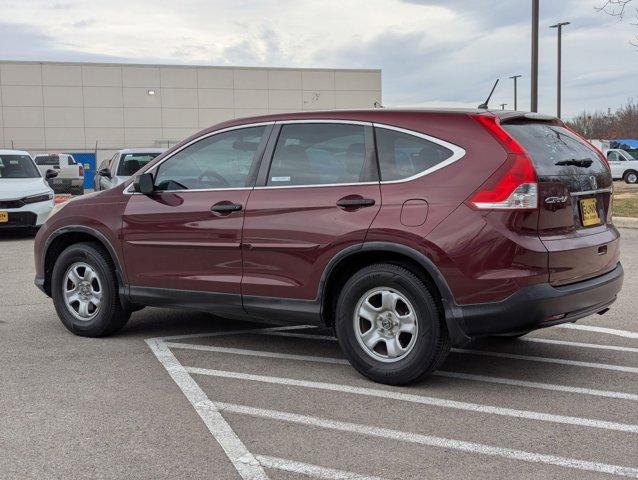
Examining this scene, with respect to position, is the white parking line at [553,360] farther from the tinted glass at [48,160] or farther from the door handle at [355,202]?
the tinted glass at [48,160]

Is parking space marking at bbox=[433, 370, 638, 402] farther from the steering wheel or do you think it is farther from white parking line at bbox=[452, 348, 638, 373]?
the steering wheel

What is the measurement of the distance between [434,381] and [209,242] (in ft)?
5.88

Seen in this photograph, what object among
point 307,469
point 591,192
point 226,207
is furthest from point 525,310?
point 226,207

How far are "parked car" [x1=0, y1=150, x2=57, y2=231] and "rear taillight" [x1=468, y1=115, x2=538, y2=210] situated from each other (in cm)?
1031

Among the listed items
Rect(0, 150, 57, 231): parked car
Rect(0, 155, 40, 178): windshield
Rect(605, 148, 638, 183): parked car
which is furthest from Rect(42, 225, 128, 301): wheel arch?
Rect(605, 148, 638, 183): parked car

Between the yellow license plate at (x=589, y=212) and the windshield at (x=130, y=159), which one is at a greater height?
the windshield at (x=130, y=159)

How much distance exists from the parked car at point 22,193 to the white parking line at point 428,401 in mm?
9157

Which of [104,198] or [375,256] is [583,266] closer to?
[375,256]

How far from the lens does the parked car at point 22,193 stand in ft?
43.0

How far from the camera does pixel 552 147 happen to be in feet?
15.4

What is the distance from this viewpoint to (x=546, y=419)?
4.12 meters

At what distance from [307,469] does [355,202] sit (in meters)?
1.78

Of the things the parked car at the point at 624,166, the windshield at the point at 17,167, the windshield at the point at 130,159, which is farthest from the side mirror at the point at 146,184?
the parked car at the point at 624,166

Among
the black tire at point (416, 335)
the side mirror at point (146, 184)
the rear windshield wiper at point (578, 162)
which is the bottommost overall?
the black tire at point (416, 335)
